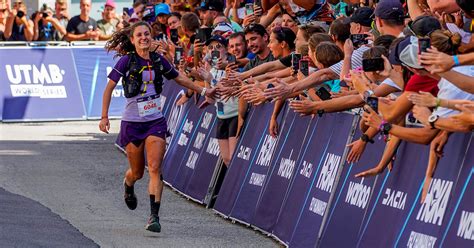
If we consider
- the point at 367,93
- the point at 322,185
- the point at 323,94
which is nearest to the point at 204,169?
the point at 323,94

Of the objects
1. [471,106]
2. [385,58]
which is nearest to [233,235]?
[385,58]

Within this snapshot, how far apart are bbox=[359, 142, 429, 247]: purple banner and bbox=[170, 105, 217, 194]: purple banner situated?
22.2 ft

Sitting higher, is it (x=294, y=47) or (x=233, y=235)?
(x=294, y=47)

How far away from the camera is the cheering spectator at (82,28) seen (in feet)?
98.4

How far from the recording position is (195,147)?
697 inches

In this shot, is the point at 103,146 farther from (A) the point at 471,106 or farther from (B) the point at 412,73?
(A) the point at 471,106

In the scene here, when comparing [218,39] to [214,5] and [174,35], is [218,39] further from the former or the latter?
[174,35]

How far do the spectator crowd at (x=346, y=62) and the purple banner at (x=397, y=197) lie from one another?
0.13 metres

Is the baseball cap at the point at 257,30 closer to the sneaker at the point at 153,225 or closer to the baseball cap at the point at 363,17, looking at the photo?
the baseball cap at the point at 363,17

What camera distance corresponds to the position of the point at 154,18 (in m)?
23.1

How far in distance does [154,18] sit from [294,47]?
8306 millimetres

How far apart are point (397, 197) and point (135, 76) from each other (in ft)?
16.2

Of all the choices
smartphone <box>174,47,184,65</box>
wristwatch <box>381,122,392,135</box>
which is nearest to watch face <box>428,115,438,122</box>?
wristwatch <box>381,122,392,135</box>

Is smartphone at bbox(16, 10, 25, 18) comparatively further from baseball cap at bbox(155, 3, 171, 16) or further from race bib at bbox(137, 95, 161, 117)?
race bib at bbox(137, 95, 161, 117)
